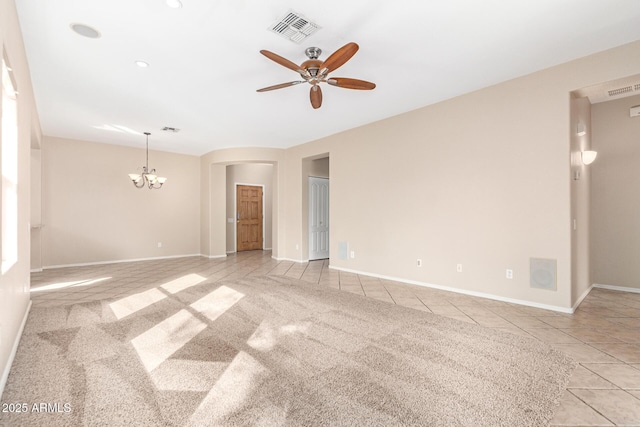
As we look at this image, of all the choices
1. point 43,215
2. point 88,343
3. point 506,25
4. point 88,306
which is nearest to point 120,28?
point 88,343

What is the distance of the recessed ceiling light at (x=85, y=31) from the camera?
2754 millimetres

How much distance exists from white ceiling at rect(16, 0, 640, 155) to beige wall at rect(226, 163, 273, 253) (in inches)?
160

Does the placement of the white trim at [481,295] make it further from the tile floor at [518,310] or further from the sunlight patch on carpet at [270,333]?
the sunlight patch on carpet at [270,333]

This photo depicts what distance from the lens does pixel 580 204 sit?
13.1ft

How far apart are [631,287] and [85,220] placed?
10.4 meters

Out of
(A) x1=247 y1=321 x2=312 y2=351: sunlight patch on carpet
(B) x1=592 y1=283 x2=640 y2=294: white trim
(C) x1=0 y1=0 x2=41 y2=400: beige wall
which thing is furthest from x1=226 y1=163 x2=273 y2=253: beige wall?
Answer: (B) x1=592 y1=283 x2=640 y2=294: white trim

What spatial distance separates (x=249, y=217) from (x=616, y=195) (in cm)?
848

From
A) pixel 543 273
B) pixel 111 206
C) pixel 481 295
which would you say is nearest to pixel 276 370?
pixel 481 295

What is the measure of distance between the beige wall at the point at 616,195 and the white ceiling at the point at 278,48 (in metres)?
2.25

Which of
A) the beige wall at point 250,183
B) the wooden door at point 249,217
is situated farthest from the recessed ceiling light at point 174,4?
the wooden door at point 249,217

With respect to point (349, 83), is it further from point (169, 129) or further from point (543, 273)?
point (169, 129)

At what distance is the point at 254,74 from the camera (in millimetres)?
3641

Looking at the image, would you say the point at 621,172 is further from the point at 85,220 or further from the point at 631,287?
the point at 85,220

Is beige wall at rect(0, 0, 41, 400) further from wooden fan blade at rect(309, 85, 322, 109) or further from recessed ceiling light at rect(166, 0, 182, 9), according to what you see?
wooden fan blade at rect(309, 85, 322, 109)
